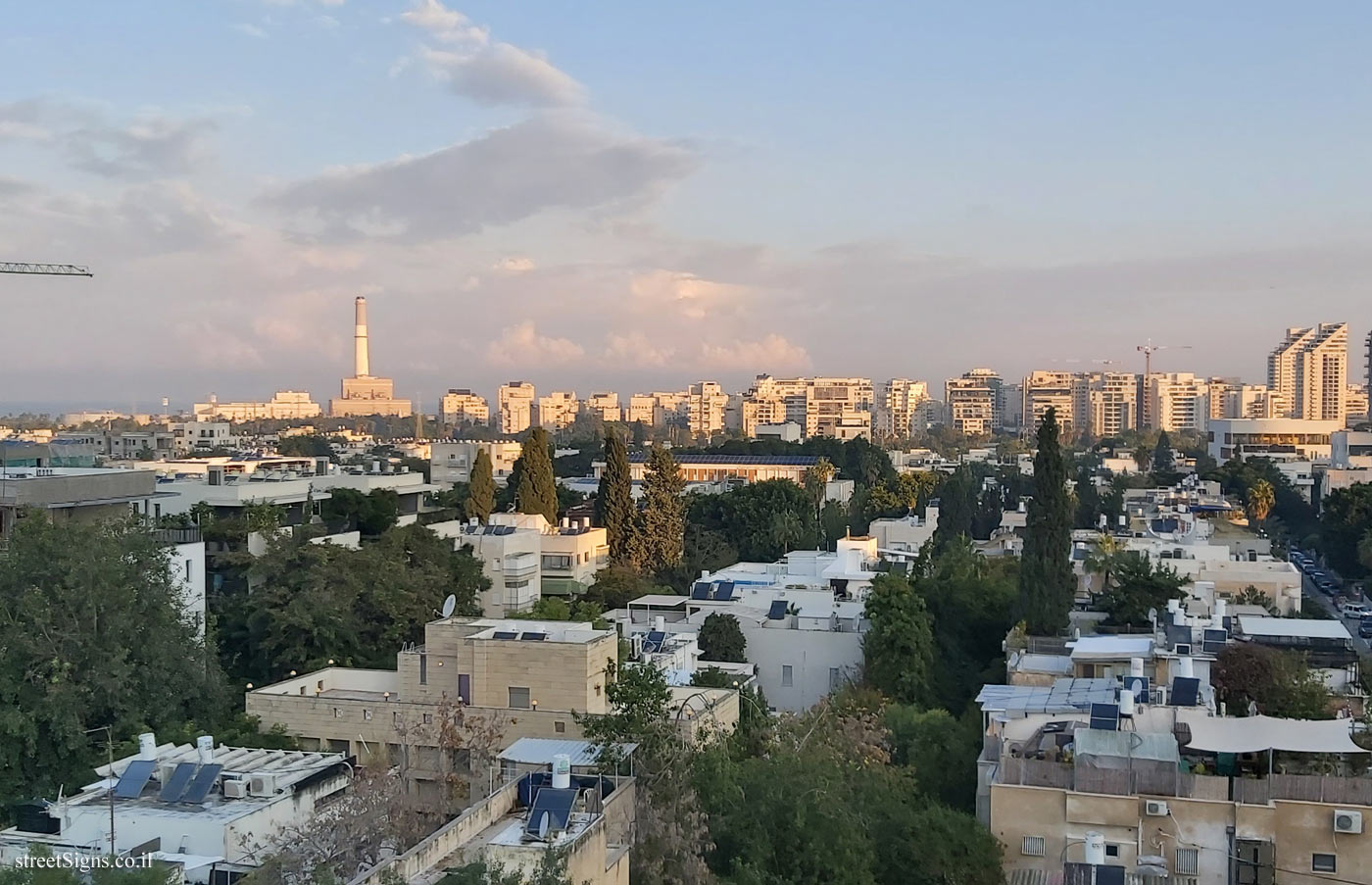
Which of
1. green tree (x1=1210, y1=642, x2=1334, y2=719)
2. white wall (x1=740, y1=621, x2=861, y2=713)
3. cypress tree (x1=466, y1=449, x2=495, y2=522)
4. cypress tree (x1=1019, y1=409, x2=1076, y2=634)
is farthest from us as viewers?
cypress tree (x1=466, y1=449, x2=495, y2=522)

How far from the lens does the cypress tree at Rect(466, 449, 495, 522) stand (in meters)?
38.7

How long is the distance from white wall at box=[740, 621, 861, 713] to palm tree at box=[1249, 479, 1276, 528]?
116ft

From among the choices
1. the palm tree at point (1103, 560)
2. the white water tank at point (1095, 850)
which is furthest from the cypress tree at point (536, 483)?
the white water tank at point (1095, 850)

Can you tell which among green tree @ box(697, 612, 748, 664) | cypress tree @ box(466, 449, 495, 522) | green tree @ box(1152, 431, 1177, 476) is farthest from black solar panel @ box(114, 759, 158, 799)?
green tree @ box(1152, 431, 1177, 476)

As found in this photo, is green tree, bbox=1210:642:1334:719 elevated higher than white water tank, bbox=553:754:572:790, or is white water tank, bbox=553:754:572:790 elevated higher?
white water tank, bbox=553:754:572:790

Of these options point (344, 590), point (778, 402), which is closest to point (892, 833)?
point (344, 590)

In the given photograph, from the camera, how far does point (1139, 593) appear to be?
22766 millimetres

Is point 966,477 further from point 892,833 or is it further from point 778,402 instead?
point 778,402

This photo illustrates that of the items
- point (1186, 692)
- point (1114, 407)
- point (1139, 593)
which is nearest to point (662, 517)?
point (1139, 593)

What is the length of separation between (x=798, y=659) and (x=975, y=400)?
473 feet

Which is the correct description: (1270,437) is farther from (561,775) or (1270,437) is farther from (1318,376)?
(561,775)

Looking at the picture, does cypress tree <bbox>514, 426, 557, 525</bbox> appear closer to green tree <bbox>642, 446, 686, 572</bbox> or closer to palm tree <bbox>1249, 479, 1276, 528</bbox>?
green tree <bbox>642, 446, 686, 572</bbox>

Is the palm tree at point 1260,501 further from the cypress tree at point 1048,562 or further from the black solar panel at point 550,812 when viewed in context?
the black solar panel at point 550,812

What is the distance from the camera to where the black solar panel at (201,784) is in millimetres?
12469
